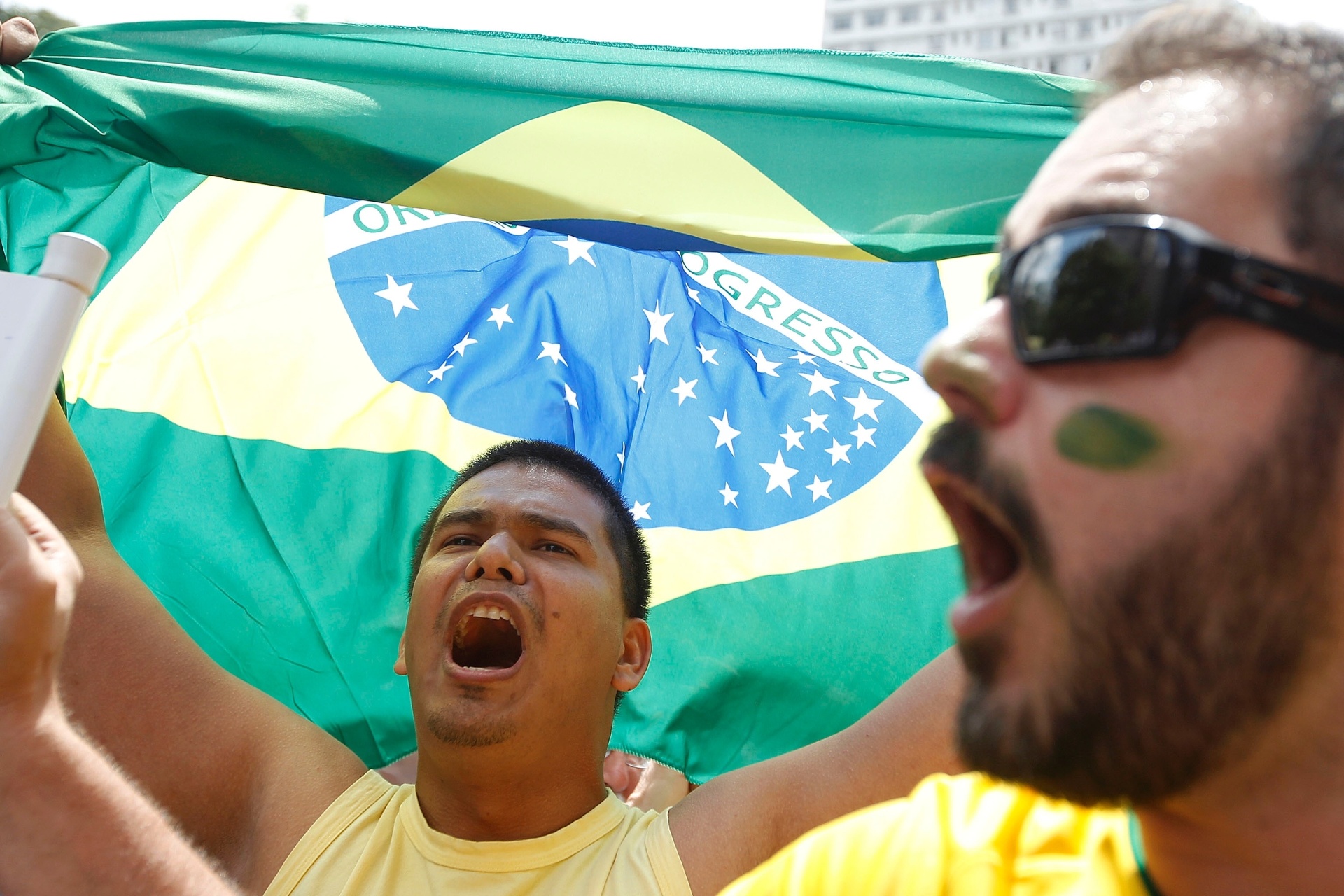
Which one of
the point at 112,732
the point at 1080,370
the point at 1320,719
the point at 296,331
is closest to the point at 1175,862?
the point at 1320,719

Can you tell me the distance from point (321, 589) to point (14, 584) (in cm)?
163

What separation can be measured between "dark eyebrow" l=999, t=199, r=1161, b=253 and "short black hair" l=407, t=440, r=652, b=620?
1981 mm

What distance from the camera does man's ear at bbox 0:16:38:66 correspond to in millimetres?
2816

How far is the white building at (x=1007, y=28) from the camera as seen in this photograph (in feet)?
228

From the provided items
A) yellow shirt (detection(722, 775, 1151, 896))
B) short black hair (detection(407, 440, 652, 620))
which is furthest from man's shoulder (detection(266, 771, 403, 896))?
yellow shirt (detection(722, 775, 1151, 896))

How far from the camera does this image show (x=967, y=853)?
134 cm

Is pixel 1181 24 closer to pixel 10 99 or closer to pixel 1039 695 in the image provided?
pixel 1039 695

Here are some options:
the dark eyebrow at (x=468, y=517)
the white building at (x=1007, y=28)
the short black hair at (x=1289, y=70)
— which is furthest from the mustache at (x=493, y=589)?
the white building at (x=1007, y=28)

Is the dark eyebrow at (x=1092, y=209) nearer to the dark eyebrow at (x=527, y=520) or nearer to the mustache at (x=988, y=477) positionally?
the mustache at (x=988, y=477)

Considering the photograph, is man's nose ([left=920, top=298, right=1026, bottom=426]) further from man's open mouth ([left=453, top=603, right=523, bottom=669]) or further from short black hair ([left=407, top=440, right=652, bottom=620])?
short black hair ([left=407, top=440, right=652, bottom=620])

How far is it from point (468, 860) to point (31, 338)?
1.61m

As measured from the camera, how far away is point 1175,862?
1.20 m

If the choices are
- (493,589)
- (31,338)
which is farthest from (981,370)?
(493,589)

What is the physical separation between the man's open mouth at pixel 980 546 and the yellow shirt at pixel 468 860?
1.40 metres
